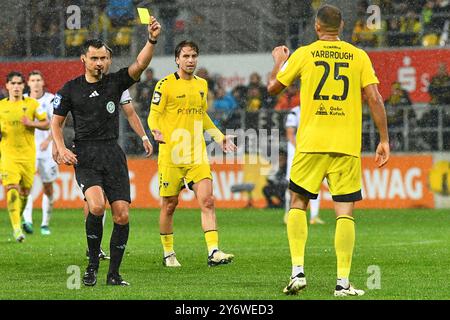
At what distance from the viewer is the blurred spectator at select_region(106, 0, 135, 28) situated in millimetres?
28094

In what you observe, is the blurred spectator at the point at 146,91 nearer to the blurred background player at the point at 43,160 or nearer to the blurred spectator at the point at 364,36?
the blurred spectator at the point at 364,36

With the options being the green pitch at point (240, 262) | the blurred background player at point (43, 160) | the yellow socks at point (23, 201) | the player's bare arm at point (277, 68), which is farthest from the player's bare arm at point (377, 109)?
the yellow socks at point (23, 201)

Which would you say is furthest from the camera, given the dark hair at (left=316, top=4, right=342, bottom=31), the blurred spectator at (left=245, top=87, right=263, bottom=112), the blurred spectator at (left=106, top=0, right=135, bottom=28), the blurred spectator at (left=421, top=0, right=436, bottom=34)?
the blurred spectator at (left=106, top=0, right=135, bottom=28)

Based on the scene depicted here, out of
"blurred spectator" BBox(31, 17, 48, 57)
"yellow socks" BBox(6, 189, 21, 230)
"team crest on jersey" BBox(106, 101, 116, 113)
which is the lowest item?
"yellow socks" BBox(6, 189, 21, 230)

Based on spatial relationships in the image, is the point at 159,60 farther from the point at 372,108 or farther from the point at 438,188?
the point at 372,108

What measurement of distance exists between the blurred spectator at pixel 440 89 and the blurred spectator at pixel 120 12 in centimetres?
718

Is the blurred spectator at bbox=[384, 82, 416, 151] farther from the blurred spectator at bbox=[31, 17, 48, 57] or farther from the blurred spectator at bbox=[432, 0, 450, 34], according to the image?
the blurred spectator at bbox=[31, 17, 48, 57]

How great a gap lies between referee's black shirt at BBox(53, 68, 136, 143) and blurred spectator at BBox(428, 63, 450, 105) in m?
16.0

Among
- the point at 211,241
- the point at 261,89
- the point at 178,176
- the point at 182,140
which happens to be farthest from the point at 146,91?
the point at 211,241

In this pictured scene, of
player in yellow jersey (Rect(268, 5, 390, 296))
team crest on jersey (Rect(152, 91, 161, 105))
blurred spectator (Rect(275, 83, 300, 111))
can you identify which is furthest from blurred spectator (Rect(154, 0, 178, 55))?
player in yellow jersey (Rect(268, 5, 390, 296))

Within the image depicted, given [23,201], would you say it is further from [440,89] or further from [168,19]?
[440,89]

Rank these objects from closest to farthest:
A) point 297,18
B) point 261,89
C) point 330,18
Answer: point 330,18 < point 261,89 < point 297,18

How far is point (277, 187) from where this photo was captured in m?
24.5

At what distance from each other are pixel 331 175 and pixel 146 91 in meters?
17.1
